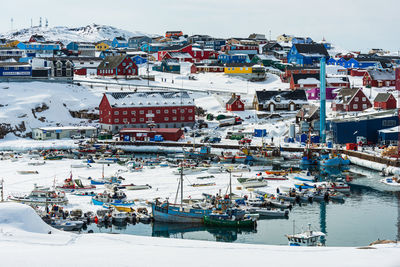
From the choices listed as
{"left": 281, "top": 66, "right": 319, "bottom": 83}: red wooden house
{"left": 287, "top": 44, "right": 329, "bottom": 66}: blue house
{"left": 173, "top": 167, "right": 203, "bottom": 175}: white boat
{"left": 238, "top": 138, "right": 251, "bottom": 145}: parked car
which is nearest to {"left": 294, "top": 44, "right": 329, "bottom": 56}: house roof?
{"left": 287, "top": 44, "right": 329, "bottom": 66}: blue house

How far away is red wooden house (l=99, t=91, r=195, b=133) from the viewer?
252ft

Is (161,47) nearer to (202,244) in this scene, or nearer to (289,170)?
(289,170)

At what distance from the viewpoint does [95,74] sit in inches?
4195

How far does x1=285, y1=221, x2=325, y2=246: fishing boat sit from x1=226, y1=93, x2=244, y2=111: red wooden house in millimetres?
47970

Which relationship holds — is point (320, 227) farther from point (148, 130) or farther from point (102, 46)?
point (102, 46)

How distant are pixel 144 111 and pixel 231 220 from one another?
1589 inches

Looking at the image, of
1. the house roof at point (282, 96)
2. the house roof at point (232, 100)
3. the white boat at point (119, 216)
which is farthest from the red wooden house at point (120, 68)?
the white boat at point (119, 216)

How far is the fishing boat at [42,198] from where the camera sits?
42844 mm

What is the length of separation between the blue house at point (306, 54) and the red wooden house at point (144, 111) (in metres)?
46.6

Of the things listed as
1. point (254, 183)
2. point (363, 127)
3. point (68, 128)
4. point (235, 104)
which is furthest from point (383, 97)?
point (68, 128)

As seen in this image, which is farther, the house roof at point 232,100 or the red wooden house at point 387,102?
the house roof at point 232,100

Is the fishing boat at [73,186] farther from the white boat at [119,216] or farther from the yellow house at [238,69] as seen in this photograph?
the yellow house at [238,69]

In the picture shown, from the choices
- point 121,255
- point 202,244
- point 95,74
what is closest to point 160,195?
point 202,244

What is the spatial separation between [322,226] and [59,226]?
612 inches
